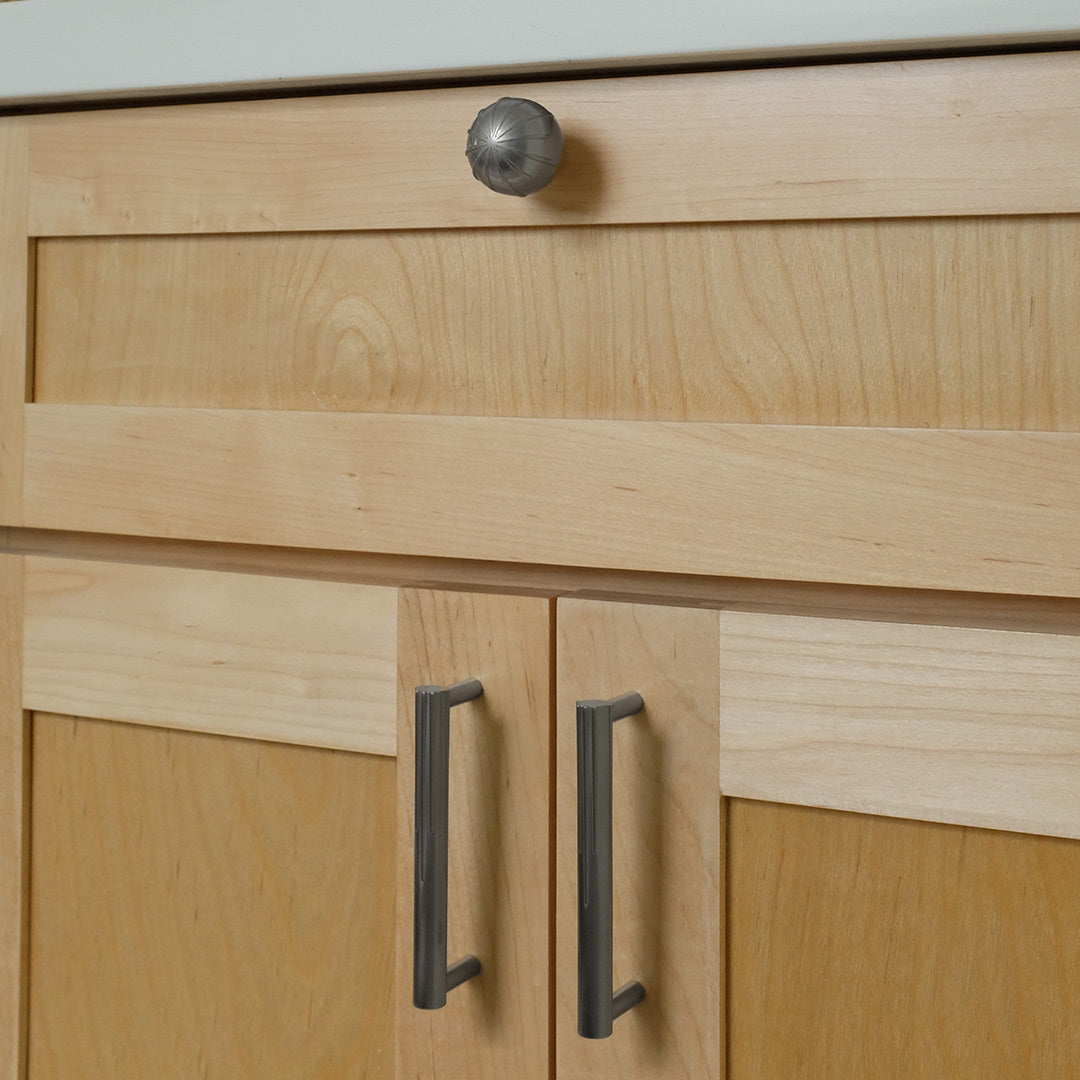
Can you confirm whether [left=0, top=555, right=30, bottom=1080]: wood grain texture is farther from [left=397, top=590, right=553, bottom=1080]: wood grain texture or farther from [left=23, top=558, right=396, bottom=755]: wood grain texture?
[left=397, top=590, right=553, bottom=1080]: wood grain texture

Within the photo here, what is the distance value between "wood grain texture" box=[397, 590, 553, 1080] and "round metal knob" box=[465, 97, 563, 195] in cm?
17

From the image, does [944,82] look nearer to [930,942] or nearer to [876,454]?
[876,454]

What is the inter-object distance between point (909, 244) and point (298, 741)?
329 mm

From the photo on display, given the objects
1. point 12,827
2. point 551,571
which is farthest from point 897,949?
point 12,827

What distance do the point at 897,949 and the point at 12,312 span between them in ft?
1.61

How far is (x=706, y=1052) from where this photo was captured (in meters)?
0.47

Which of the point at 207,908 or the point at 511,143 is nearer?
the point at 511,143

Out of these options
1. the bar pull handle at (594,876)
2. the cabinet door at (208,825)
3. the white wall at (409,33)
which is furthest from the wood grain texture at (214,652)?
the white wall at (409,33)

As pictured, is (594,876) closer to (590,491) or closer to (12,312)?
(590,491)

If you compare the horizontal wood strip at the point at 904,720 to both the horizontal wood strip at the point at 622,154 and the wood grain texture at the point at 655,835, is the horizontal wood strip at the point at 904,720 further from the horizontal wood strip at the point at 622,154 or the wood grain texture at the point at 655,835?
the horizontal wood strip at the point at 622,154

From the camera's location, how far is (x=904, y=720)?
17.2 inches

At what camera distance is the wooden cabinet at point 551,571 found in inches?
17.0

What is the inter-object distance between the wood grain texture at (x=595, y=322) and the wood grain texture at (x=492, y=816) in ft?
0.31

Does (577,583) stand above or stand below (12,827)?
above
